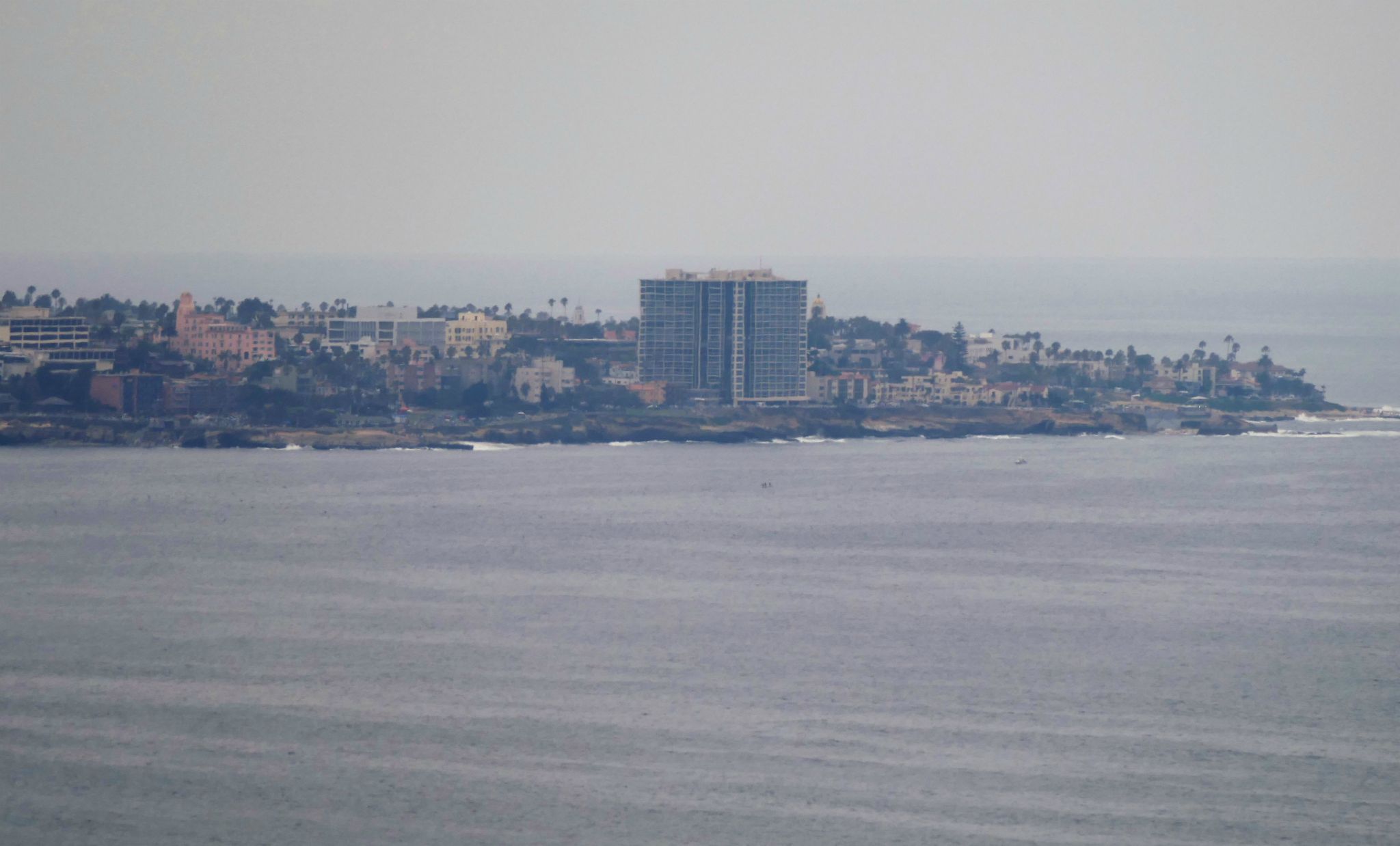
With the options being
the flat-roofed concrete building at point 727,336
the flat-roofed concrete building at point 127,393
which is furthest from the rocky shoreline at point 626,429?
the flat-roofed concrete building at point 127,393

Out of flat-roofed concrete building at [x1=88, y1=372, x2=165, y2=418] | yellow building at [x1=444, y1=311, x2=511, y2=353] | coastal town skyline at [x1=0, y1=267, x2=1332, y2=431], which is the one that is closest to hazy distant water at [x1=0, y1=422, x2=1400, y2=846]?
flat-roofed concrete building at [x1=88, y1=372, x2=165, y2=418]

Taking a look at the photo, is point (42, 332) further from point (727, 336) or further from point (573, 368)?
point (727, 336)

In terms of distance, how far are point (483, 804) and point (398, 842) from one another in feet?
2.47

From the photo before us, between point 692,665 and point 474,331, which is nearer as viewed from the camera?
point 692,665

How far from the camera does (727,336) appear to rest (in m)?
41.0

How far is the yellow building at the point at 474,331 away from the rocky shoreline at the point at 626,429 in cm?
944

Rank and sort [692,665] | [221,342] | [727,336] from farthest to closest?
[221,342] → [727,336] → [692,665]

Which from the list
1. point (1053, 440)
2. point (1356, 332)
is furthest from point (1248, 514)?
point (1356, 332)

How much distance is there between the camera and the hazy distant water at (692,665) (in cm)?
1255

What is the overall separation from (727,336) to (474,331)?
893 centimetres

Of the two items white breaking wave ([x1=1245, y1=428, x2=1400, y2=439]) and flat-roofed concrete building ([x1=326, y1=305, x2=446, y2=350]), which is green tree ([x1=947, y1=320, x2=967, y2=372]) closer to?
white breaking wave ([x1=1245, y1=428, x2=1400, y2=439])

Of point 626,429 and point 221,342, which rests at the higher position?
point 221,342

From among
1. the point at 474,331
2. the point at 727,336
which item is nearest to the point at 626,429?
the point at 727,336

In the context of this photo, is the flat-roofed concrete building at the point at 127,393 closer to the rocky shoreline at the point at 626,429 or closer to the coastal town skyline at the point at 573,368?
the coastal town skyline at the point at 573,368
